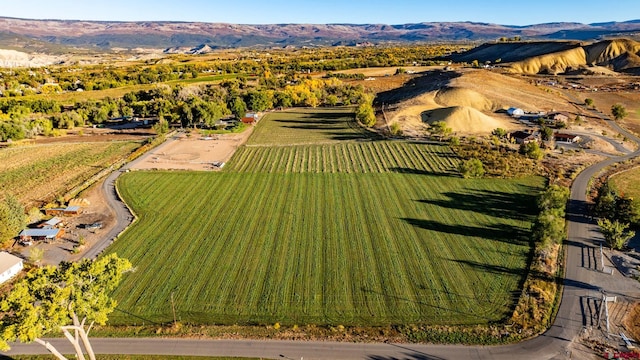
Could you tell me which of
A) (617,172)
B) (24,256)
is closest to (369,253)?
(24,256)

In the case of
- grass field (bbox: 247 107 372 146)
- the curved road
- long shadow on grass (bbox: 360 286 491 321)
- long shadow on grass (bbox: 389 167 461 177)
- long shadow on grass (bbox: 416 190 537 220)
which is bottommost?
the curved road

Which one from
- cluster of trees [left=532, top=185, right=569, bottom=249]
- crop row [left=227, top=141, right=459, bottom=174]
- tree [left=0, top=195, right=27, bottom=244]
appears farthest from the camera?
crop row [left=227, top=141, right=459, bottom=174]

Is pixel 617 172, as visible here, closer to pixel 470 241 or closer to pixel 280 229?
pixel 470 241

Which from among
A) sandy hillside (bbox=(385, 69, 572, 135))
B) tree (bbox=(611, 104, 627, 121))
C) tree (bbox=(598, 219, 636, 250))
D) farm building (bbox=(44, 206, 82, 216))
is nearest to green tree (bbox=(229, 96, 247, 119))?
sandy hillside (bbox=(385, 69, 572, 135))

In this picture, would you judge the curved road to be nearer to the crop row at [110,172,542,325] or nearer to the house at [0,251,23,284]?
the crop row at [110,172,542,325]

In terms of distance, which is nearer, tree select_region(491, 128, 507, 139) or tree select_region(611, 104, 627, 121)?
tree select_region(491, 128, 507, 139)

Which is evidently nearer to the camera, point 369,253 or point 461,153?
point 369,253
